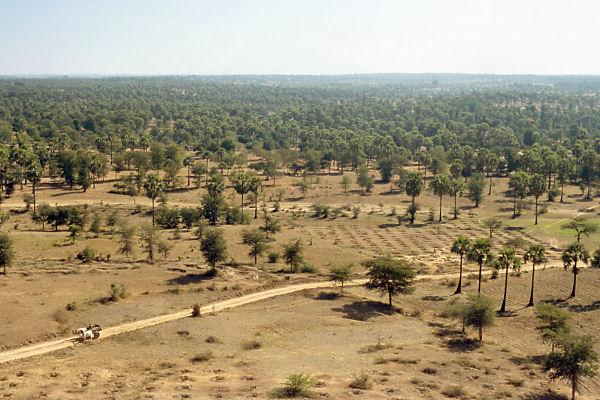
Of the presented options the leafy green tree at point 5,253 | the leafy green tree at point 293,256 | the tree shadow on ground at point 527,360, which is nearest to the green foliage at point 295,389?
the tree shadow on ground at point 527,360

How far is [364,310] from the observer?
6350 cm

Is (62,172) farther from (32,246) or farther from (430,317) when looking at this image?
(430,317)

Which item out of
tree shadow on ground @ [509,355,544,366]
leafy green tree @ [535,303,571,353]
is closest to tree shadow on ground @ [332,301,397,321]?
tree shadow on ground @ [509,355,544,366]

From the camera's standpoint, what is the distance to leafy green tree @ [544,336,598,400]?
139 ft

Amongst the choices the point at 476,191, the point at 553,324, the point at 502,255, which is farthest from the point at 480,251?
the point at 476,191

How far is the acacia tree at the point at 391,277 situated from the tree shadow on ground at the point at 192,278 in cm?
2077

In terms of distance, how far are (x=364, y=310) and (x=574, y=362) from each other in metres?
24.7

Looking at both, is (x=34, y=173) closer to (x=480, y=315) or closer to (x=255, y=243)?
(x=255, y=243)

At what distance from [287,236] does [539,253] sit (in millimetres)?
45026

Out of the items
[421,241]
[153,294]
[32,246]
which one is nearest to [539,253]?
[421,241]

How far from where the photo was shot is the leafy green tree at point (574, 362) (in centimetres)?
4247

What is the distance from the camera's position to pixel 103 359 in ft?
156

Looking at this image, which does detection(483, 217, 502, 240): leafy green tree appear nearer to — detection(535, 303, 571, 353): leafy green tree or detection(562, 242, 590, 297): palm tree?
detection(562, 242, 590, 297): palm tree

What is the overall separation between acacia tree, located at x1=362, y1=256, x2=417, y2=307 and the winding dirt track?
25.2ft
